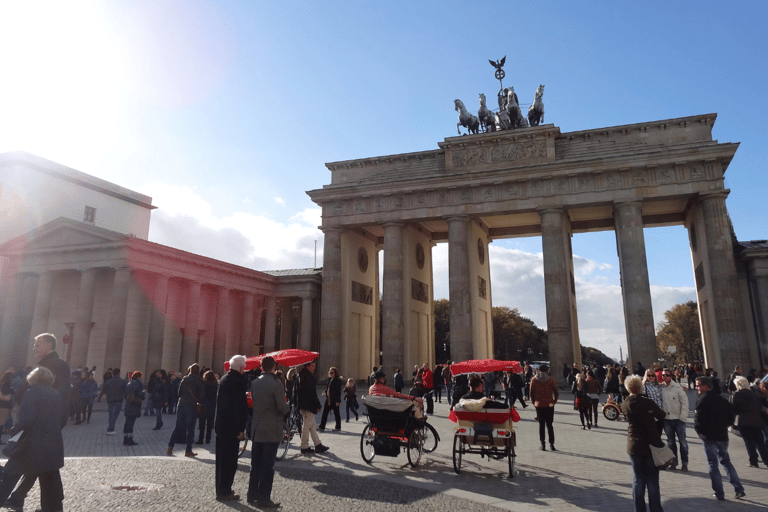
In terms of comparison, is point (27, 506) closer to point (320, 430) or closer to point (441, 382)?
point (320, 430)

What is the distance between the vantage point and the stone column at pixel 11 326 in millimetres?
36031

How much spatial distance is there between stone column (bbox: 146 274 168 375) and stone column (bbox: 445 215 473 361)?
767 inches

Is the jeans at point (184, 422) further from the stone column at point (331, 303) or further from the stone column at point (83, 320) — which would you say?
the stone column at point (331, 303)

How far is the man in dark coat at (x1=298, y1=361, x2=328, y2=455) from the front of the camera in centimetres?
A: 1133

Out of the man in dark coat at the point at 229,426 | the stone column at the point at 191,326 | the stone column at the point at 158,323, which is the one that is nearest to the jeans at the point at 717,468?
the man in dark coat at the point at 229,426

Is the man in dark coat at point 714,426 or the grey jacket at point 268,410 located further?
the man in dark coat at point 714,426

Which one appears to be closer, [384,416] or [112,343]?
[384,416]

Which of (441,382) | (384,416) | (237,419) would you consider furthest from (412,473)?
(441,382)

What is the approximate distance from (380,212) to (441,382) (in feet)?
58.7

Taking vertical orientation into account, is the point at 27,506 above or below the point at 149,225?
below

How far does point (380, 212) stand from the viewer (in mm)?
39500

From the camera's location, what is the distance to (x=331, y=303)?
128 ft

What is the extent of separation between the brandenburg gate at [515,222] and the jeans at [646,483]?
89.3 feet

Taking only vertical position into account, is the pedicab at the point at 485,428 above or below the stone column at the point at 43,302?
below
